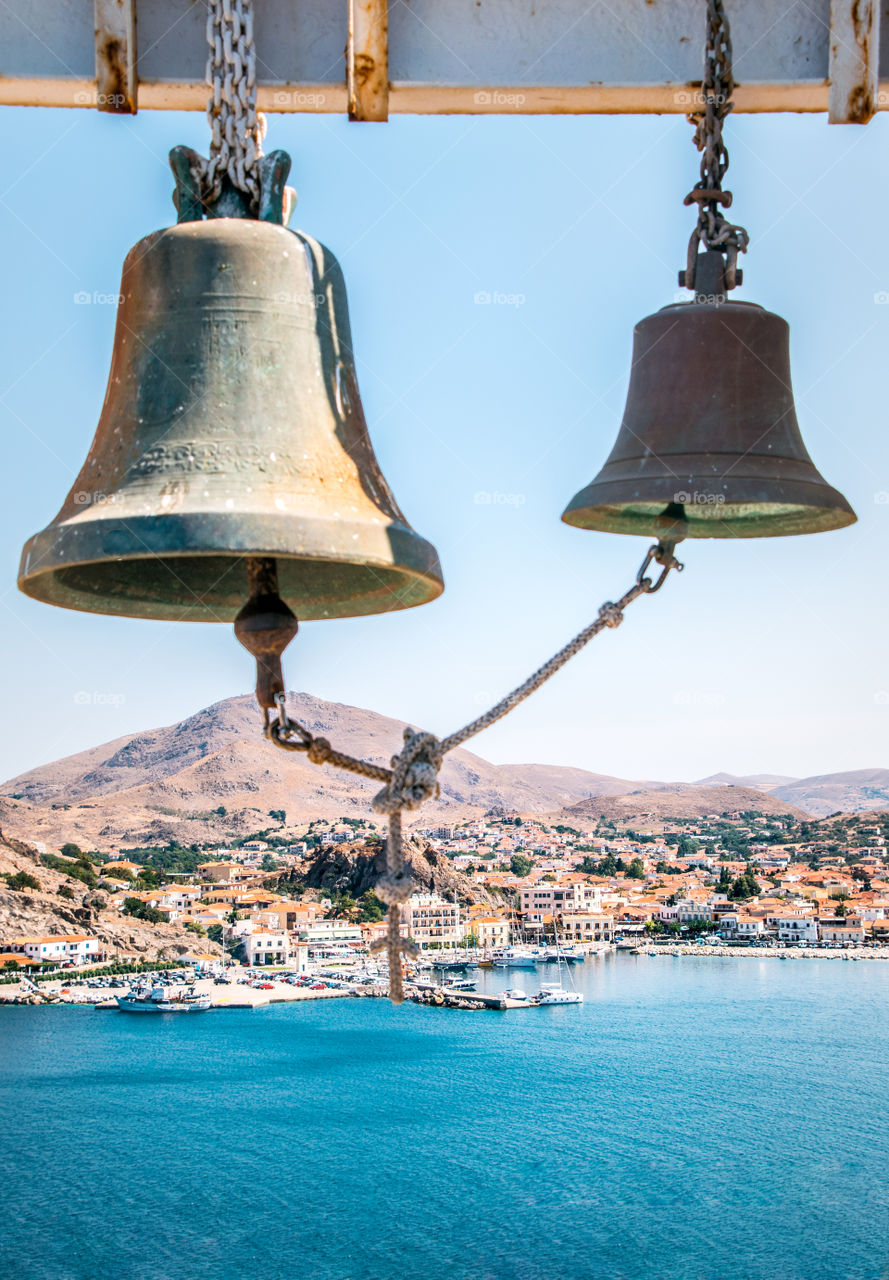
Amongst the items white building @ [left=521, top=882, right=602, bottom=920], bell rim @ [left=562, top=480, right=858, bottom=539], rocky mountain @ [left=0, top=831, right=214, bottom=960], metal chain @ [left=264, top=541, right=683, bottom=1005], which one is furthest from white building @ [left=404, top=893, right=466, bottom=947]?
metal chain @ [left=264, top=541, right=683, bottom=1005]

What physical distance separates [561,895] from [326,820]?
35.3m

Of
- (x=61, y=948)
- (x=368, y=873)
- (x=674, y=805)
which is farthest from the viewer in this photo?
(x=674, y=805)

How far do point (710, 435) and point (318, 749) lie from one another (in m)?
0.98

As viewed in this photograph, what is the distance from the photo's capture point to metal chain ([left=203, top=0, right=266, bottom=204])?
67.0 inches

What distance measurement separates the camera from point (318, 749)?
147 cm

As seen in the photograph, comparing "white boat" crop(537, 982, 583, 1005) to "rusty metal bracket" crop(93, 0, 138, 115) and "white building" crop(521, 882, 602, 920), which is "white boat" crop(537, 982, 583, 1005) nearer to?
"white building" crop(521, 882, 602, 920)

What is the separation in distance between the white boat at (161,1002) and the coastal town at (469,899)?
842 cm

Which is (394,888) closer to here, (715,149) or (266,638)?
(266,638)

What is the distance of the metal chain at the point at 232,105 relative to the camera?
1702 mm

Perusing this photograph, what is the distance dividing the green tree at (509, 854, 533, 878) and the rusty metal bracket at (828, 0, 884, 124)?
250ft

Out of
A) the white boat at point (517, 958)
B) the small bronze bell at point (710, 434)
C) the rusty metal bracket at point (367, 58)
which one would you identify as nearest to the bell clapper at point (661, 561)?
the small bronze bell at point (710, 434)

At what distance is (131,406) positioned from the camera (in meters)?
1.71

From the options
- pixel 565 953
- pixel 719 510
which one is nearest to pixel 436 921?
pixel 565 953

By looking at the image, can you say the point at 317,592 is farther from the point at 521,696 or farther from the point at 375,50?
the point at 375,50
